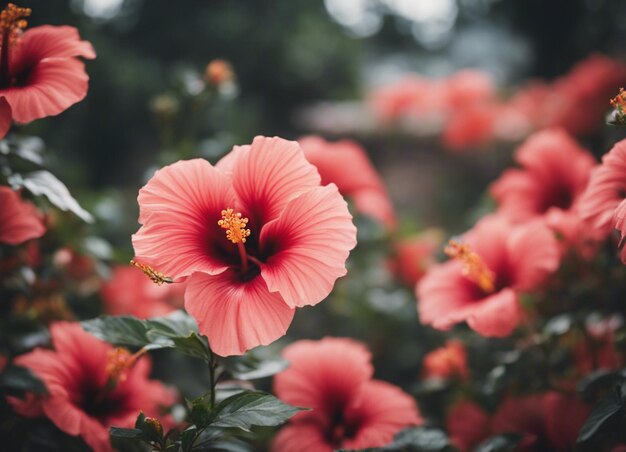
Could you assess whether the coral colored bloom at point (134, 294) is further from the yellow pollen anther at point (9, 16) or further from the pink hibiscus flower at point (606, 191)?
the pink hibiscus flower at point (606, 191)

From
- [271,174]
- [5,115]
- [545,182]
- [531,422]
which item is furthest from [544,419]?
[5,115]

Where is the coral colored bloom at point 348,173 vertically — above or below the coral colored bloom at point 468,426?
above

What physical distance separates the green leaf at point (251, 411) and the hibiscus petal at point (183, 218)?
21 centimetres

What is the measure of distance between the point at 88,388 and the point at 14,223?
0.36m

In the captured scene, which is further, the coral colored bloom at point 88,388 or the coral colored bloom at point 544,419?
the coral colored bloom at point 544,419

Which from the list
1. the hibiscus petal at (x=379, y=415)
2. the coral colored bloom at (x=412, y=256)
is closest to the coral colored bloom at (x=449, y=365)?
the hibiscus petal at (x=379, y=415)

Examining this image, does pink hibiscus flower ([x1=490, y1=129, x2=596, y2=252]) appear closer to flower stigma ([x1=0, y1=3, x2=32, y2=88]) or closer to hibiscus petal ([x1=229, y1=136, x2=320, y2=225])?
hibiscus petal ([x1=229, y1=136, x2=320, y2=225])

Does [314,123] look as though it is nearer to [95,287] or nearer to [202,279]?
[95,287]

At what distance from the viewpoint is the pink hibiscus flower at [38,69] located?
0.93 meters

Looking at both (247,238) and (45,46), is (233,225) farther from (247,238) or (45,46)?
(45,46)

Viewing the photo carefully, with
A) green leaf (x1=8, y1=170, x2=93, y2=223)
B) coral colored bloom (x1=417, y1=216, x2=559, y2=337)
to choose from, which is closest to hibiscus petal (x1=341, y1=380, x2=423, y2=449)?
coral colored bloom (x1=417, y1=216, x2=559, y2=337)

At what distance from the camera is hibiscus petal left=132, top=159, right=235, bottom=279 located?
2.89 ft

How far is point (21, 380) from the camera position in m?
1.00

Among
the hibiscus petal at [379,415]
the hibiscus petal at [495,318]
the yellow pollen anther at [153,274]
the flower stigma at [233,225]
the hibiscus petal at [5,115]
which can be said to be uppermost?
the hibiscus petal at [5,115]
